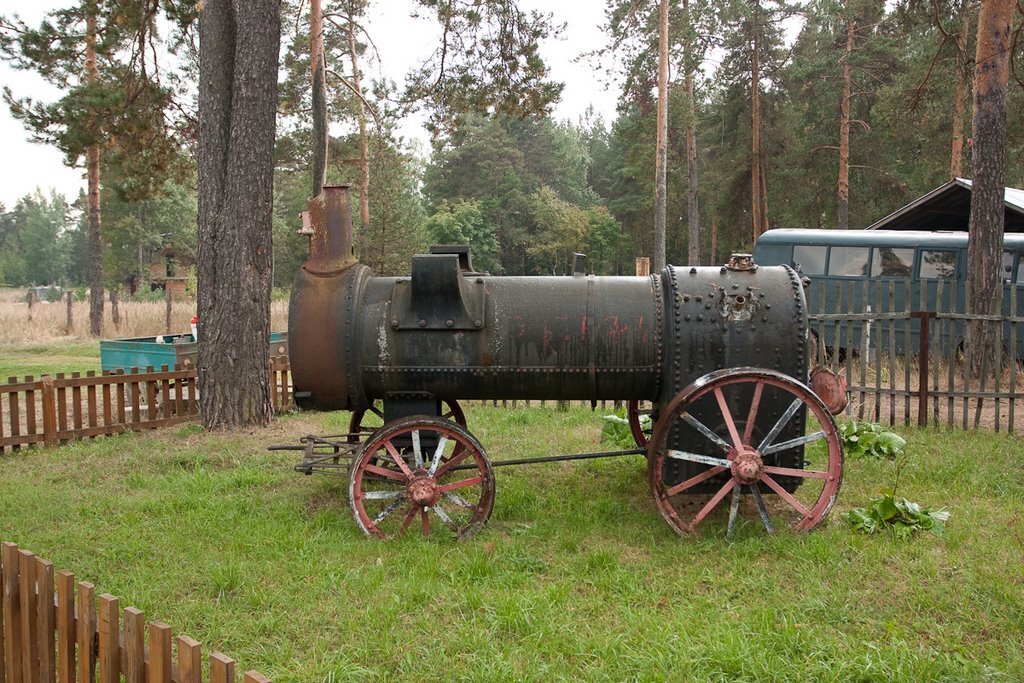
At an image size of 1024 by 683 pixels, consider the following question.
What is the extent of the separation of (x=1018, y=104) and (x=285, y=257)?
3986 cm

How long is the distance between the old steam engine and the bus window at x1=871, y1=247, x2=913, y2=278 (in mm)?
12051

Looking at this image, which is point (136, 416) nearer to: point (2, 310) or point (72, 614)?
point (72, 614)

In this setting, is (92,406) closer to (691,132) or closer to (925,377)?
(925,377)

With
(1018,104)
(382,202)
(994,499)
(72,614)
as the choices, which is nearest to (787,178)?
(1018,104)

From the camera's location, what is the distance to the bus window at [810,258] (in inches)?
645

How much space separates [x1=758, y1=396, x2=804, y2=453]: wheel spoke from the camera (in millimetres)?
4875

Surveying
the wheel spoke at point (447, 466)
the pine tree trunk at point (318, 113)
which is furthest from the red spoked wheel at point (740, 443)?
the pine tree trunk at point (318, 113)

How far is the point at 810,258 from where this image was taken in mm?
16438

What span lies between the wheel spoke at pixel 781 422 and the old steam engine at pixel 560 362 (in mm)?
14

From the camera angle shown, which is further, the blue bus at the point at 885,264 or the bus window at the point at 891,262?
the bus window at the point at 891,262

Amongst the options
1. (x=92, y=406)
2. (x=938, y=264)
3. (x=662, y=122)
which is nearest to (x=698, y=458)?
(x=92, y=406)

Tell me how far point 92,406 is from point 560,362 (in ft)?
19.9

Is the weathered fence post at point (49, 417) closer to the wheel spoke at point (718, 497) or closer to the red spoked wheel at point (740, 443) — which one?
the red spoked wheel at point (740, 443)

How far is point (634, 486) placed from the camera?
6395mm
